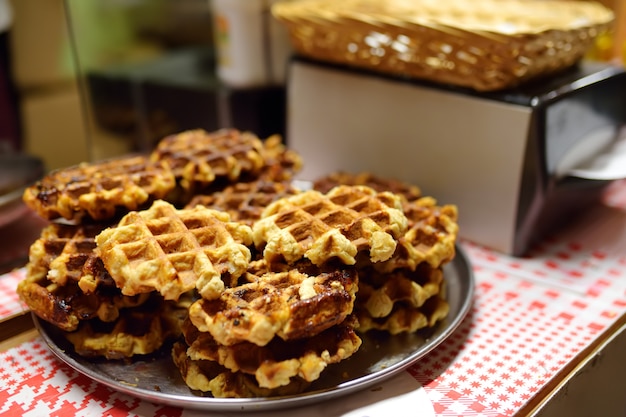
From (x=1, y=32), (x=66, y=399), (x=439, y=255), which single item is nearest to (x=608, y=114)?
(x=439, y=255)

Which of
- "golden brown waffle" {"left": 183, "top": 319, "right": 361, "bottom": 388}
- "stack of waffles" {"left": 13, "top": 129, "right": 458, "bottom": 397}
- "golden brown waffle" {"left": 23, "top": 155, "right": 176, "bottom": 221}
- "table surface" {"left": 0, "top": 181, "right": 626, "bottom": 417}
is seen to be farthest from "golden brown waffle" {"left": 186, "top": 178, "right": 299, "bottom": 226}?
"table surface" {"left": 0, "top": 181, "right": 626, "bottom": 417}

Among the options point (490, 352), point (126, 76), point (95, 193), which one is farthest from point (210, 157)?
point (126, 76)

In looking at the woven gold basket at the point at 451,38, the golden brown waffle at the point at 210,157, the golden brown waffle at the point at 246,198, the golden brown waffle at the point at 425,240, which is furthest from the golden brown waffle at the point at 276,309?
the woven gold basket at the point at 451,38

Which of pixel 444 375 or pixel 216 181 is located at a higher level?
pixel 216 181

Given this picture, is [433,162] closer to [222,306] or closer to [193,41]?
[222,306]

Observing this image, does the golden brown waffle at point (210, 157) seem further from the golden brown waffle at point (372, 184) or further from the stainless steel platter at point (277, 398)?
the stainless steel platter at point (277, 398)

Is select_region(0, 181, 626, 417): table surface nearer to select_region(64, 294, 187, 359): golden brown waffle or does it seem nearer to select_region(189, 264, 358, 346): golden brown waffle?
select_region(64, 294, 187, 359): golden brown waffle
